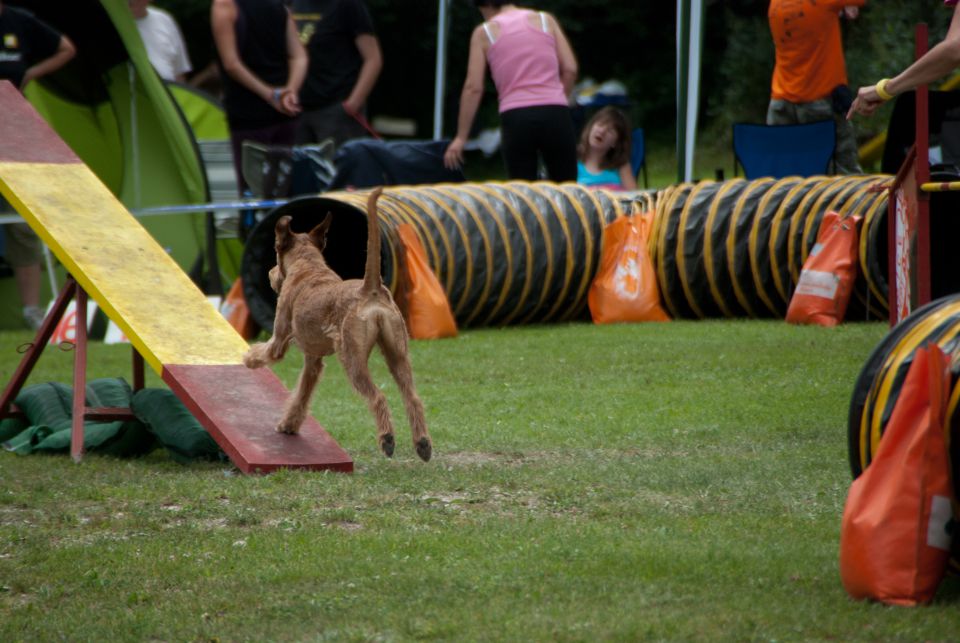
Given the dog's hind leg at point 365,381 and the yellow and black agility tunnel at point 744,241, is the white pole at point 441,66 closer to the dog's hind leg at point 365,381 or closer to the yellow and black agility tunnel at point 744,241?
the yellow and black agility tunnel at point 744,241

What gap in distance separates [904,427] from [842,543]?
1.22 feet

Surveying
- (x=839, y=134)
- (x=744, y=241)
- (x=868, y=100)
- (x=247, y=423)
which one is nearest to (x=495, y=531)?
(x=247, y=423)

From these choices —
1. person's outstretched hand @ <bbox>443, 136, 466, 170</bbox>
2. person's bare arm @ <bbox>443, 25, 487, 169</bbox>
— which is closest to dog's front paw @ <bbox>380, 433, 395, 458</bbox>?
person's bare arm @ <bbox>443, 25, 487, 169</bbox>

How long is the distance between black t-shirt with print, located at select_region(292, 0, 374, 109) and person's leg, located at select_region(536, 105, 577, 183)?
2383 millimetres

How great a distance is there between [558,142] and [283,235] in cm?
587

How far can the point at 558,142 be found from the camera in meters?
11.9

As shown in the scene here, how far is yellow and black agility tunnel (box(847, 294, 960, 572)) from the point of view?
13.1 ft

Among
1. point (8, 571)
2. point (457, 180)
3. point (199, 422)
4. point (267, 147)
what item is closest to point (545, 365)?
point (199, 422)

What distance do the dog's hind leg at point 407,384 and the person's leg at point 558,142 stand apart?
610 centimetres

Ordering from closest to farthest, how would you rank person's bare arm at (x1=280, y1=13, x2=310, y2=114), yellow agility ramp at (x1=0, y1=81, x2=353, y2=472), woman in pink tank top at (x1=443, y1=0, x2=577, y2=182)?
yellow agility ramp at (x1=0, y1=81, x2=353, y2=472)
woman in pink tank top at (x1=443, y1=0, x2=577, y2=182)
person's bare arm at (x1=280, y1=13, x2=310, y2=114)

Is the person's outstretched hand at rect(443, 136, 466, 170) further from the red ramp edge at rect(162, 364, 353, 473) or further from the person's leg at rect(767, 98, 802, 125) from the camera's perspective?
the red ramp edge at rect(162, 364, 353, 473)

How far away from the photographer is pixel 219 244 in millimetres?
13641

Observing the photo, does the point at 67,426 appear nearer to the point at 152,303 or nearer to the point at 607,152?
the point at 152,303

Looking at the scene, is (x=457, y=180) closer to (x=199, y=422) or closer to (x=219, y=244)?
(x=219, y=244)
